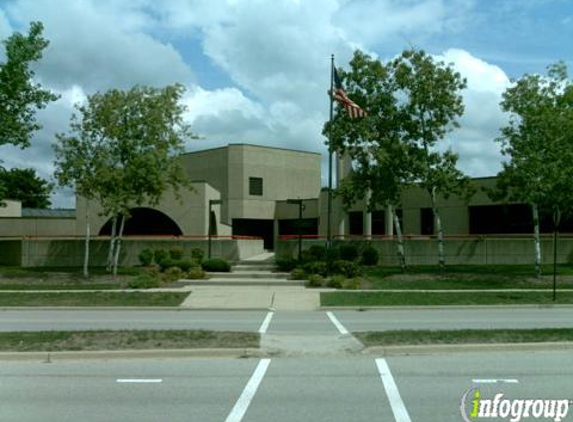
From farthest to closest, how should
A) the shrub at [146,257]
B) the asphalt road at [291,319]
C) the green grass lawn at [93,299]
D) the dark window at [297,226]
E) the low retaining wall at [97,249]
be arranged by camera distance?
1. the dark window at [297,226]
2. the low retaining wall at [97,249]
3. the shrub at [146,257]
4. the green grass lawn at [93,299]
5. the asphalt road at [291,319]

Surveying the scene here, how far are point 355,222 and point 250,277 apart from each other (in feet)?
56.9

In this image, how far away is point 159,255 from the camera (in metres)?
31.4

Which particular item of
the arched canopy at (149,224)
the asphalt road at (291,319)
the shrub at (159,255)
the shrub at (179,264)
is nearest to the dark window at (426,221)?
the arched canopy at (149,224)

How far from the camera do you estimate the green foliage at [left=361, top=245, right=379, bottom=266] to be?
31.3m

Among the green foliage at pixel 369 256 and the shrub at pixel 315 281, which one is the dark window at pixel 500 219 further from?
the shrub at pixel 315 281

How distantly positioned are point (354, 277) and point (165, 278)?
24.9ft

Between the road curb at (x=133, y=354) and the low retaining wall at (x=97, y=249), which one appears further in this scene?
the low retaining wall at (x=97, y=249)

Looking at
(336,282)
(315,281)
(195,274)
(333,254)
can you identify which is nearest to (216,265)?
(195,274)

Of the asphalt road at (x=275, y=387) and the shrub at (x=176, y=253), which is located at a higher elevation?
the shrub at (x=176, y=253)

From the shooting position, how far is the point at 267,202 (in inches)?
2140

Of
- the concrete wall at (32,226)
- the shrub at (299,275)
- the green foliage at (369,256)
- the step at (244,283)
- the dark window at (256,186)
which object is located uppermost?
the dark window at (256,186)

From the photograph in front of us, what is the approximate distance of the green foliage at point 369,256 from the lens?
31.3 m

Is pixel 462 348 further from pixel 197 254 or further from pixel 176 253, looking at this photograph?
pixel 176 253

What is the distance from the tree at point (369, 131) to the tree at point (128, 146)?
6794mm
